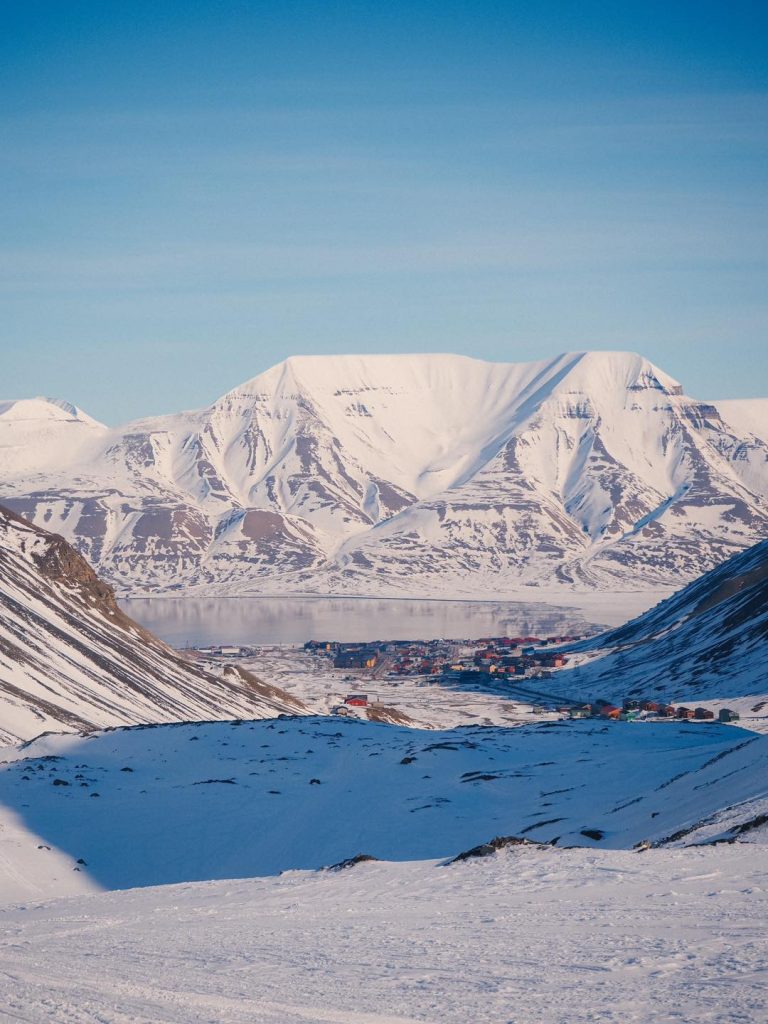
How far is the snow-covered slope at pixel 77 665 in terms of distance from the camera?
78062 mm

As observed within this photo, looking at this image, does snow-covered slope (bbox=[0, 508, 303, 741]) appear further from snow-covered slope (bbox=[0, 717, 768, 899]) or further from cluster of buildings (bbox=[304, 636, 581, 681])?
cluster of buildings (bbox=[304, 636, 581, 681])

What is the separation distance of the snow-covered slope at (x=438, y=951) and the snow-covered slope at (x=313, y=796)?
806cm

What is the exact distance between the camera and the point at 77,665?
300ft

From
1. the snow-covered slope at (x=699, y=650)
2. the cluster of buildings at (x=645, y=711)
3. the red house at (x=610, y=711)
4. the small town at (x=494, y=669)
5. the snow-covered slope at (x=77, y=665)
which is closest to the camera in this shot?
the snow-covered slope at (x=77, y=665)

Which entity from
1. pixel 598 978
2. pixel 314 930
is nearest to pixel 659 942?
pixel 598 978

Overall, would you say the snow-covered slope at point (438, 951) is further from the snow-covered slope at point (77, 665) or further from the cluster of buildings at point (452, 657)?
the cluster of buildings at point (452, 657)

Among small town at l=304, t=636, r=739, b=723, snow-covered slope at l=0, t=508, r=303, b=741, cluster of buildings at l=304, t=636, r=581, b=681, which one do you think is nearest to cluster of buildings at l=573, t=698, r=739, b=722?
small town at l=304, t=636, r=739, b=723

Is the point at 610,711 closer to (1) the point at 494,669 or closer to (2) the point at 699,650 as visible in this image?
(2) the point at 699,650

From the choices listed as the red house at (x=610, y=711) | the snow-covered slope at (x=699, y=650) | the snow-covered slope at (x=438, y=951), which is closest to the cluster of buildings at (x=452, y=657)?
the snow-covered slope at (x=699, y=650)

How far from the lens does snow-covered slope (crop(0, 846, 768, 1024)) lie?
1346 centimetres

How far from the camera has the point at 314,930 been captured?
1886 centimetres

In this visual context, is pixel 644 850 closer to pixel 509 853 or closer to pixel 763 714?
pixel 509 853

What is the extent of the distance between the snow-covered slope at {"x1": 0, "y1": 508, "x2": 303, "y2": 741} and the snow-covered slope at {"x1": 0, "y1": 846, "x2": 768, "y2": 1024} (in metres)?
46.7

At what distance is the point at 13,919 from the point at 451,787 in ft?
73.8
